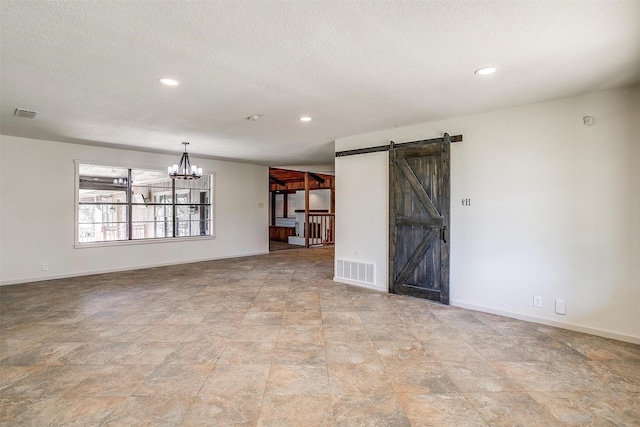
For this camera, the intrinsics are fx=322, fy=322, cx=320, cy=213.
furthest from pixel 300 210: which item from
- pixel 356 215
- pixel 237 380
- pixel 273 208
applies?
pixel 237 380

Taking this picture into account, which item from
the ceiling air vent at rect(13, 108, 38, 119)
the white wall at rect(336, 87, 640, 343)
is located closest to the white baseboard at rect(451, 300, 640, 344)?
the white wall at rect(336, 87, 640, 343)

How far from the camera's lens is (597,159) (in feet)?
11.0

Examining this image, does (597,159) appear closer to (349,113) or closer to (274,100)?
(349,113)

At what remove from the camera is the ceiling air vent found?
4016mm

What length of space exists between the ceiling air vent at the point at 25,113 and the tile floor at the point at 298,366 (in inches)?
99.5

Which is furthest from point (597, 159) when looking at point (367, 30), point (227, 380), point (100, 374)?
point (100, 374)

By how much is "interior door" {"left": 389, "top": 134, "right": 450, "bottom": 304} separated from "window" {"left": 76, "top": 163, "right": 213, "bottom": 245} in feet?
17.1

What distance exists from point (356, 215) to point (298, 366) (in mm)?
3240

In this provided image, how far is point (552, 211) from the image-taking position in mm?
3604

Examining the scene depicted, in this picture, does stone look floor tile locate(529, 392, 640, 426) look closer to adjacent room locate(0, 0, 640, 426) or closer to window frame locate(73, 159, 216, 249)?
adjacent room locate(0, 0, 640, 426)

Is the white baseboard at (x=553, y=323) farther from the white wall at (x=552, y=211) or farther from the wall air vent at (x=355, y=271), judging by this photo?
the wall air vent at (x=355, y=271)

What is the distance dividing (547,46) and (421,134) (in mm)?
2295

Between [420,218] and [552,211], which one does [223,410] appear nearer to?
[420,218]

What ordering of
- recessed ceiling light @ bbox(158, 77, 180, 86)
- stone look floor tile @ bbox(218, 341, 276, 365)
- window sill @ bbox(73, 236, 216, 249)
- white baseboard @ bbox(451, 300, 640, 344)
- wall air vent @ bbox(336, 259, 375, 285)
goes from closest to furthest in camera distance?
1. stone look floor tile @ bbox(218, 341, 276, 365)
2. recessed ceiling light @ bbox(158, 77, 180, 86)
3. white baseboard @ bbox(451, 300, 640, 344)
4. wall air vent @ bbox(336, 259, 375, 285)
5. window sill @ bbox(73, 236, 216, 249)
